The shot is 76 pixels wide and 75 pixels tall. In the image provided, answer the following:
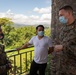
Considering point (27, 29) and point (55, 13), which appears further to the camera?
point (27, 29)

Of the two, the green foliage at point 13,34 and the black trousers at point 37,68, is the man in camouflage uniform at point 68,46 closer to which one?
the black trousers at point 37,68

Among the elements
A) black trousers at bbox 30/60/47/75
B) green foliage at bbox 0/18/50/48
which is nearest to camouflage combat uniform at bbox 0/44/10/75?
black trousers at bbox 30/60/47/75

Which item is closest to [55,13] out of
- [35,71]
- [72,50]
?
[35,71]

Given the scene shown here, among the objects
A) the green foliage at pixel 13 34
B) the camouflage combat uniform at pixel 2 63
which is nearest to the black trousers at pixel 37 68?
the camouflage combat uniform at pixel 2 63

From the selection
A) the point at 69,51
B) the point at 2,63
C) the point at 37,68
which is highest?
the point at 69,51

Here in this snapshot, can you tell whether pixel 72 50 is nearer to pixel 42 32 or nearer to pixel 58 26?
pixel 42 32

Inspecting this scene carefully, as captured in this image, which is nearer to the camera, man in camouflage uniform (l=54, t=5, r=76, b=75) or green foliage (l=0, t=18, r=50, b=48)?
man in camouflage uniform (l=54, t=5, r=76, b=75)

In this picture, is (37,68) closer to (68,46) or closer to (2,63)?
(2,63)

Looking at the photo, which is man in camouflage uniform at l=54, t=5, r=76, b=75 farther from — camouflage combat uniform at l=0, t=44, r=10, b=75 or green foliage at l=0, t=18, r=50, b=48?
green foliage at l=0, t=18, r=50, b=48

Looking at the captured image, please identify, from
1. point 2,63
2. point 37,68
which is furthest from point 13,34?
point 2,63

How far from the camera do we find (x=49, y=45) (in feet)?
12.5

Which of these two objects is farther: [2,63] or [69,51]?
[2,63]

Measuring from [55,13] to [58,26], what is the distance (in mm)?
342

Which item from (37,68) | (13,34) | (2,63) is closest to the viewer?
(2,63)
